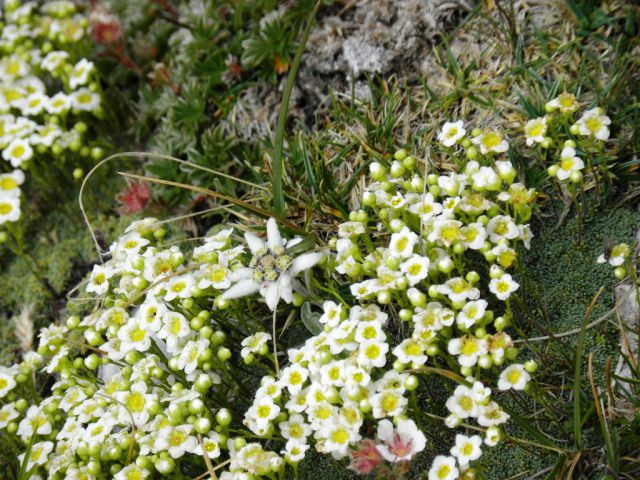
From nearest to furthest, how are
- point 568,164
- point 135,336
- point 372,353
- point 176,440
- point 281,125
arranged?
point 372,353 < point 176,440 < point 568,164 < point 135,336 < point 281,125

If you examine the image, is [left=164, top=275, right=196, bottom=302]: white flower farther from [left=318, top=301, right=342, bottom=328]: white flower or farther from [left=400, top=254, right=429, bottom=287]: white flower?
[left=400, top=254, right=429, bottom=287]: white flower

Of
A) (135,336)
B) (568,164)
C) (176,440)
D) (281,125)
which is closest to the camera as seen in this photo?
(176,440)

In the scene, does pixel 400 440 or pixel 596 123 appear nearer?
pixel 400 440

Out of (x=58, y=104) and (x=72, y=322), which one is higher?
(x=58, y=104)

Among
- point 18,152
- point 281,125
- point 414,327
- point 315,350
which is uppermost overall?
point 18,152

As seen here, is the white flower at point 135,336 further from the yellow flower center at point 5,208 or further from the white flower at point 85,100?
the white flower at point 85,100

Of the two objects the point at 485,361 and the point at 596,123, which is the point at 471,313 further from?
the point at 596,123

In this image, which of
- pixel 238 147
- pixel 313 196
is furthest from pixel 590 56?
pixel 238 147

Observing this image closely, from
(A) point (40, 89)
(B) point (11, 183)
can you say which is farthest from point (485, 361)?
(A) point (40, 89)
